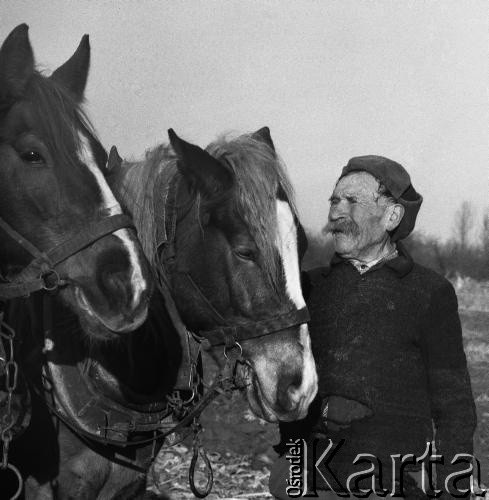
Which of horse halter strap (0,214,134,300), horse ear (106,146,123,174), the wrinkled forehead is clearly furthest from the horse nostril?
horse ear (106,146,123,174)

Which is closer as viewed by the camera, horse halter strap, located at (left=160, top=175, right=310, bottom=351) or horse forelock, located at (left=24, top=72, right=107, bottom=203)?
horse forelock, located at (left=24, top=72, right=107, bottom=203)

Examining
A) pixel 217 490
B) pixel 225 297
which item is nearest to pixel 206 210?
pixel 225 297

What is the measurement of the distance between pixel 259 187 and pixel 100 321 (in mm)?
1041

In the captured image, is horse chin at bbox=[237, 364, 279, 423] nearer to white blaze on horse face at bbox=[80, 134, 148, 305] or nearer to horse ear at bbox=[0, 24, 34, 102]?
white blaze on horse face at bbox=[80, 134, 148, 305]

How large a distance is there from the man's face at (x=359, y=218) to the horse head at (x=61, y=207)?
1.04 meters

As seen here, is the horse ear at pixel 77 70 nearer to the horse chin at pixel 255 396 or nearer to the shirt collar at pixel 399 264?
the horse chin at pixel 255 396

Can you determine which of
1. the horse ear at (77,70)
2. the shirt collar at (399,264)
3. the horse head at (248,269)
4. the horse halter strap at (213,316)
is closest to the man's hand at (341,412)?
the horse head at (248,269)

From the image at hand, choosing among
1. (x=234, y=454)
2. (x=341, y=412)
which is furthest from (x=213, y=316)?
(x=234, y=454)

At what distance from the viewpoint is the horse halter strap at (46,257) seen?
8.38 ft

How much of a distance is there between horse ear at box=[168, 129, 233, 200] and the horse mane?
0.06m

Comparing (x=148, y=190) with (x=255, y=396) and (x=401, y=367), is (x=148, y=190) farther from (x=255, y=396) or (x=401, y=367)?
(x=401, y=367)

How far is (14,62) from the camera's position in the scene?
107 inches

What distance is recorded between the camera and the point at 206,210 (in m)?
3.16

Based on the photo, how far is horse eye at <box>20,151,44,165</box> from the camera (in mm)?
2617
